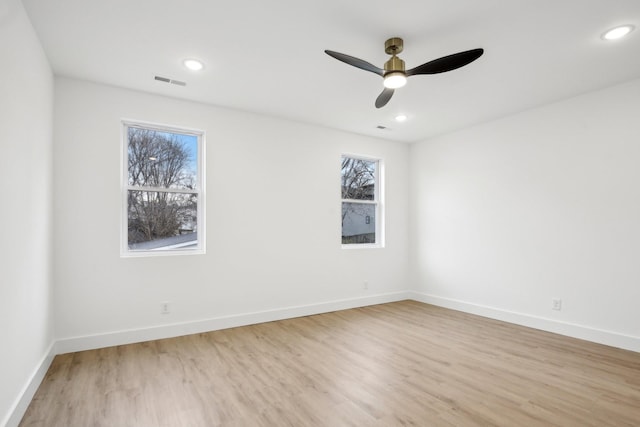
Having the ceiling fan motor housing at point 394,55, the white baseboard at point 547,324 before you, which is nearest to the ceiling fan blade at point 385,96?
the ceiling fan motor housing at point 394,55

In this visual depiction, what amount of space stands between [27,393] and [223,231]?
220 cm

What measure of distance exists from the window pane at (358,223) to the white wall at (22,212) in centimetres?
361

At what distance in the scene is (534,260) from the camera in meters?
4.12

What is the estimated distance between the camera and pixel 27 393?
2285 mm

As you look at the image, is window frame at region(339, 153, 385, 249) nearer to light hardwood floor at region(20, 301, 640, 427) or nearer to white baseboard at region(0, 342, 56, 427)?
light hardwood floor at region(20, 301, 640, 427)

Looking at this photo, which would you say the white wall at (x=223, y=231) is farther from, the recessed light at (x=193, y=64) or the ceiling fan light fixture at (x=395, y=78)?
the ceiling fan light fixture at (x=395, y=78)

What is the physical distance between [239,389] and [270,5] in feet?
9.00

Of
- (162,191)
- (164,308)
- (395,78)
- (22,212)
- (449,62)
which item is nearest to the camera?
(22,212)

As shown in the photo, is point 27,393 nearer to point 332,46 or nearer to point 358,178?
point 332,46

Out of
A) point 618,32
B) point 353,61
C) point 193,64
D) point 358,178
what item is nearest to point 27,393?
point 193,64

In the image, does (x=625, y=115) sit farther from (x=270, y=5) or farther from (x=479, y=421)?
(x=270, y=5)

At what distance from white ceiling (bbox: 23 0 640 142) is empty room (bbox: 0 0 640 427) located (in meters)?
0.02

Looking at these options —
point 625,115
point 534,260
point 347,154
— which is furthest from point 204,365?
point 625,115

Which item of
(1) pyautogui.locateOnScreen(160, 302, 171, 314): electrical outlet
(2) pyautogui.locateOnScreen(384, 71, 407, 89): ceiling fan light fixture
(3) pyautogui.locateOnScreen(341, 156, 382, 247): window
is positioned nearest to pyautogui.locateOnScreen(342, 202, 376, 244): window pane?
(3) pyautogui.locateOnScreen(341, 156, 382, 247): window
